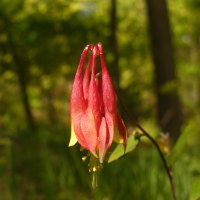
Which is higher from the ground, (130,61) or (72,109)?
(72,109)

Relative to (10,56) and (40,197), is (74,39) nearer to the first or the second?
(10,56)

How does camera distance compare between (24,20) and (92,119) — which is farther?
(24,20)

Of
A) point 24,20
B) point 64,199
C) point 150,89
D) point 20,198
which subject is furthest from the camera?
point 150,89

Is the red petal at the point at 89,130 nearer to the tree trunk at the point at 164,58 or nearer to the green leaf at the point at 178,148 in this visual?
the green leaf at the point at 178,148

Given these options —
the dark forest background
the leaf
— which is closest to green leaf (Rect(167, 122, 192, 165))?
the dark forest background

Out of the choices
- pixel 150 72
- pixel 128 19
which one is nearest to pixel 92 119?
pixel 128 19
